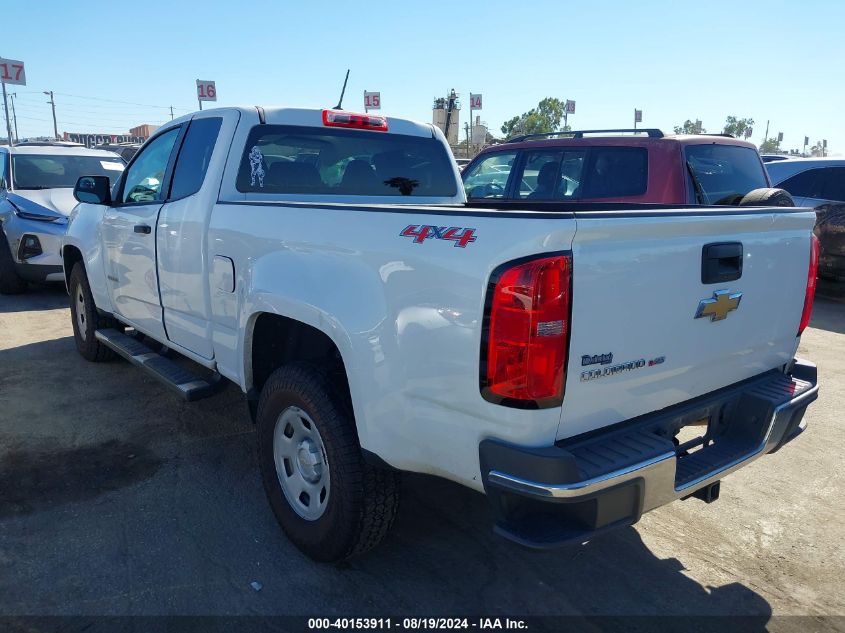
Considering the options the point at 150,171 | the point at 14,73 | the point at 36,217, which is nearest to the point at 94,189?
the point at 150,171

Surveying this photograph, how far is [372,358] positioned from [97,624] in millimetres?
1456

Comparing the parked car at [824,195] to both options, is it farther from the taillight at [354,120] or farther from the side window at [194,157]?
the side window at [194,157]

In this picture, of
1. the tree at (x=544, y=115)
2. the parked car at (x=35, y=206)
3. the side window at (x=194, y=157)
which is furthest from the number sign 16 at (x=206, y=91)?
the tree at (x=544, y=115)

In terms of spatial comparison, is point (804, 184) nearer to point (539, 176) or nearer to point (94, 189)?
point (539, 176)

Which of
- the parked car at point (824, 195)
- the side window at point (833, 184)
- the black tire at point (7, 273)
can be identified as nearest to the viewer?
the black tire at point (7, 273)

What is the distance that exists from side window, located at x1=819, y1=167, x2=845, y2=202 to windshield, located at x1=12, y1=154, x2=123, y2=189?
31.6ft

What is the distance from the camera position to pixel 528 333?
193cm

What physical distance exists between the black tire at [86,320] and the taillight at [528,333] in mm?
4240

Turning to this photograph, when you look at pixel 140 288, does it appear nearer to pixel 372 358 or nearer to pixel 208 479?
pixel 208 479

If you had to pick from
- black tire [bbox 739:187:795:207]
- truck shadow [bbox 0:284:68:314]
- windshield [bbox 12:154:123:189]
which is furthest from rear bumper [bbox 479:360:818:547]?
windshield [bbox 12:154:123:189]

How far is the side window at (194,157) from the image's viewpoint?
12.0ft

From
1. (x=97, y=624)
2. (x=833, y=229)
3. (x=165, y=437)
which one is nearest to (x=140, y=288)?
(x=165, y=437)

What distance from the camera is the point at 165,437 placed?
13.5 ft

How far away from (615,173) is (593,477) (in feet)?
16.0
